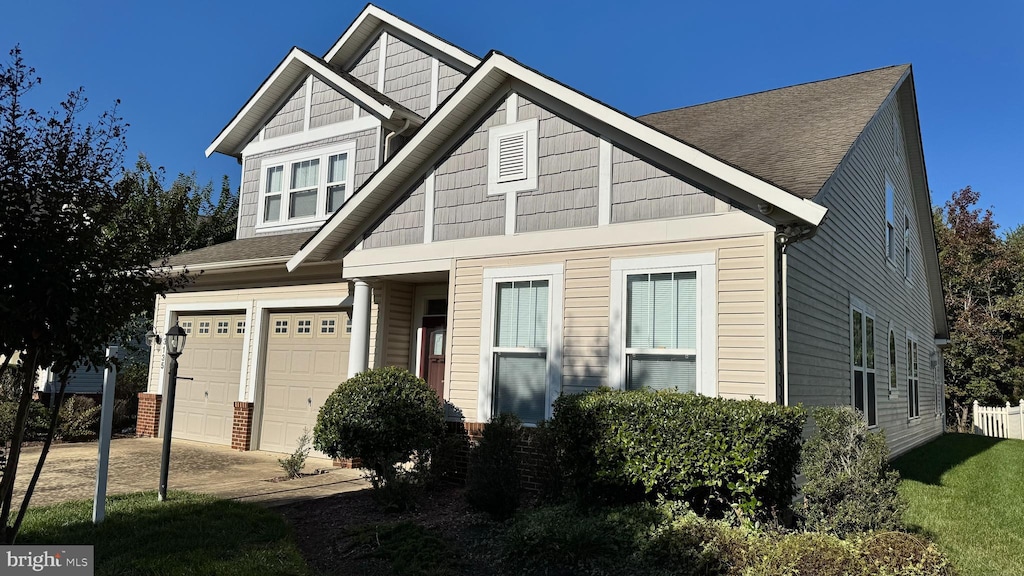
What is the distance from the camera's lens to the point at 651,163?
27.5 ft

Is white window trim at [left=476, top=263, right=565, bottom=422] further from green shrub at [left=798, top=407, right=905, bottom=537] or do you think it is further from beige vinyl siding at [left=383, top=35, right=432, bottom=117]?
beige vinyl siding at [left=383, top=35, right=432, bottom=117]

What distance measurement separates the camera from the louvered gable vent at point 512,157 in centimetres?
938

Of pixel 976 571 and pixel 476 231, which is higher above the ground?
pixel 476 231

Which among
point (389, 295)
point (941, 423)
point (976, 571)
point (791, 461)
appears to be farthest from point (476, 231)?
point (941, 423)

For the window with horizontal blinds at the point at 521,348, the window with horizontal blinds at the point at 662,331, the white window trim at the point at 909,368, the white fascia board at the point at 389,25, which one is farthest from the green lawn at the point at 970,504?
the white fascia board at the point at 389,25

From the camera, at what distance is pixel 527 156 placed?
9.33 m

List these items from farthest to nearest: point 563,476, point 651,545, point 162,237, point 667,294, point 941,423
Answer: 1. point 941,423
2. point 667,294
3. point 563,476
4. point 651,545
5. point 162,237

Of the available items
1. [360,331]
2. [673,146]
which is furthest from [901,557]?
[360,331]

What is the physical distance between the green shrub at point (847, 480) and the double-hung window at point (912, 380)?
10323mm

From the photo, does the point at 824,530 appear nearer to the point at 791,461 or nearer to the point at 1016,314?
the point at 791,461

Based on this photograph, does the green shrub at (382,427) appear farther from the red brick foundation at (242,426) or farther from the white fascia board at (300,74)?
the white fascia board at (300,74)

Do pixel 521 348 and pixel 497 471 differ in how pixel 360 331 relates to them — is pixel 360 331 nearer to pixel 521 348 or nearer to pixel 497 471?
pixel 521 348

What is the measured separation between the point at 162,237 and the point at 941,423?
2348 centimetres

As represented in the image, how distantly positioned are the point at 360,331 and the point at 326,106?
5448 mm
